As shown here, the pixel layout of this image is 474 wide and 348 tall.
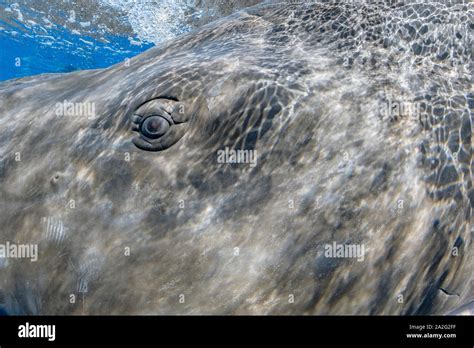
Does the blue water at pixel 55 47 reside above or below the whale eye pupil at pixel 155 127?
above

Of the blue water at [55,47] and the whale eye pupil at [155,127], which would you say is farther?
the blue water at [55,47]

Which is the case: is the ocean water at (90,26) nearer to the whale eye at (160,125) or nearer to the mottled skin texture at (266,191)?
the mottled skin texture at (266,191)

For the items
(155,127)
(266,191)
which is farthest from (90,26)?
(266,191)
